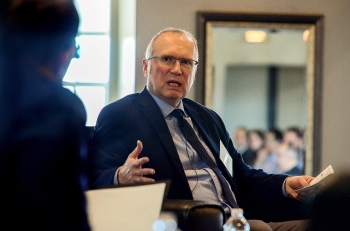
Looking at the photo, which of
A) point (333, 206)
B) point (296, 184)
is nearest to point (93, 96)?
point (296, 184)

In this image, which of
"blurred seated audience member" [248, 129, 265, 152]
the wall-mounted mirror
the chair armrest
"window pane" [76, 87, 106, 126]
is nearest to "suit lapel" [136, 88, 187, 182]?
the chair armrest

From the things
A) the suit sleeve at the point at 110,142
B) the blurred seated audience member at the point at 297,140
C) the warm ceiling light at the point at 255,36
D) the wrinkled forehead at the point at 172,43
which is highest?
the warm ceiling light at the point at 255,36

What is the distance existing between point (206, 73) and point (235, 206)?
156 centimetres

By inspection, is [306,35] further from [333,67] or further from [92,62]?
[92,62]

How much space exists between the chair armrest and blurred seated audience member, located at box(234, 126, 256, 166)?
6.45ft

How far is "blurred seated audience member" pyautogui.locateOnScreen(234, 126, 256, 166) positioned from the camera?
3.97m

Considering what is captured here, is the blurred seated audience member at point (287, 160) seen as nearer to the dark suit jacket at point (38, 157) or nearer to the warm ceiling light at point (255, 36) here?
the warm ceiling light at point (255, 36)

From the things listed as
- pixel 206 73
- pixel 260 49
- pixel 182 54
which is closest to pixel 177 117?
pixel 182 54

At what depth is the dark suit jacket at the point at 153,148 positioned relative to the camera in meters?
2.41

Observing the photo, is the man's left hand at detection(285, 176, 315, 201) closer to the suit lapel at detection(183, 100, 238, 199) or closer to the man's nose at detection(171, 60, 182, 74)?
the suit lapel at detection(183, 100, 238, 199)

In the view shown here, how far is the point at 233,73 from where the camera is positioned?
4070mm

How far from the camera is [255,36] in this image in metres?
4.03

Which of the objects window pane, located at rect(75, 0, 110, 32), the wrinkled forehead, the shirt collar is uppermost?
window pane, located at rect(75, 0, 110, 32)

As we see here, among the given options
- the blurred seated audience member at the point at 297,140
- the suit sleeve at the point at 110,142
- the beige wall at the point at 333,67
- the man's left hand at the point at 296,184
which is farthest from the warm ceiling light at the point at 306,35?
the suit sleeve at the point at 110,142
